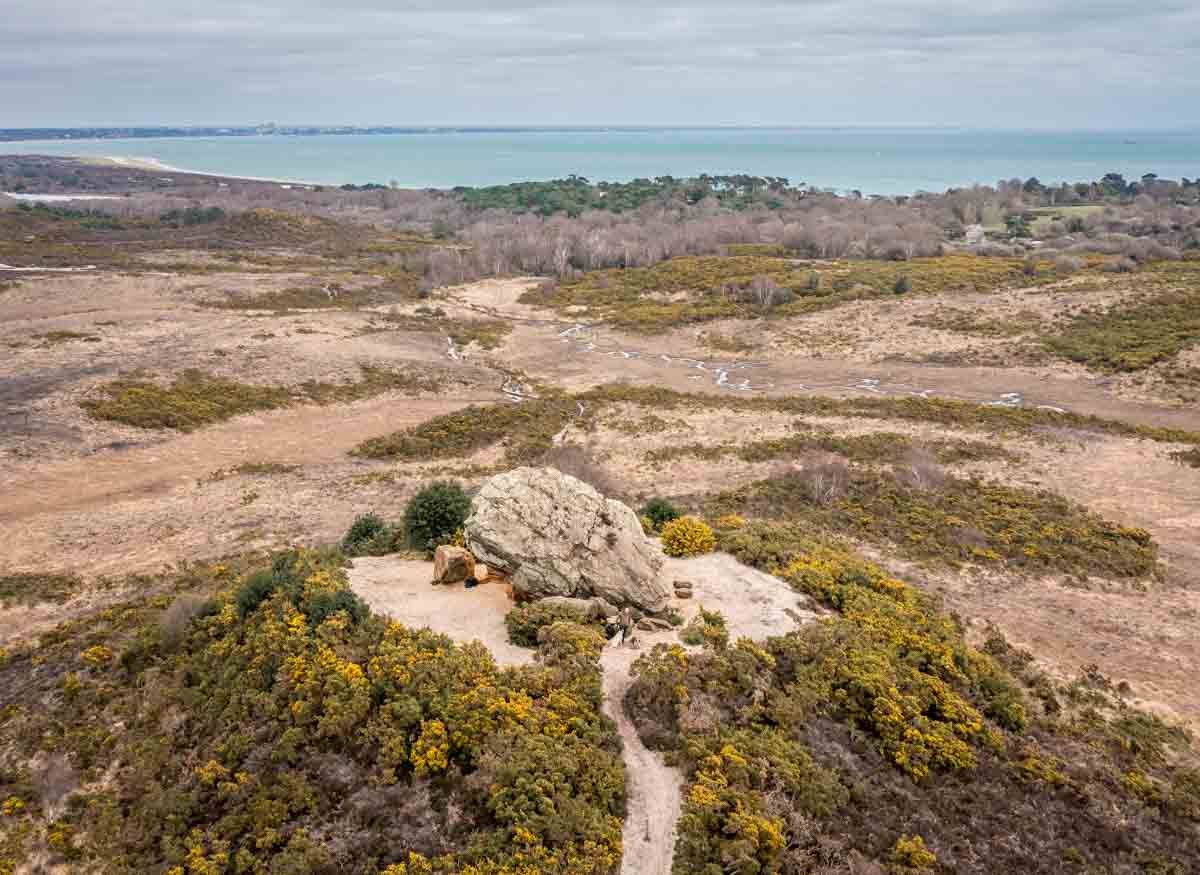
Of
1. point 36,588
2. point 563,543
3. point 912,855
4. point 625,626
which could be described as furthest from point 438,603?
point 36,588

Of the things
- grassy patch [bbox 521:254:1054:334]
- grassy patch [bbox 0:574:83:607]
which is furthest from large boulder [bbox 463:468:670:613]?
grassy patch [bbox 521:254:1054:334]

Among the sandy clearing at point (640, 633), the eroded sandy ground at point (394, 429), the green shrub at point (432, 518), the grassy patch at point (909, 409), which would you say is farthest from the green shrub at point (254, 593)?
the grassy patch at point (909, 409)

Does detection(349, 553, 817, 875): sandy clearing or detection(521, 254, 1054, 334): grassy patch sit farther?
detection(521, 254, 1054, 334): grassy patch

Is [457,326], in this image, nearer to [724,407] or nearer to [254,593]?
[724,407]

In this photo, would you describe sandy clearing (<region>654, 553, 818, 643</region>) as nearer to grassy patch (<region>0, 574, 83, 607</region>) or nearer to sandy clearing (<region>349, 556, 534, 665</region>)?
sandy clearing (<region>349, 556, 534, 665</region>)

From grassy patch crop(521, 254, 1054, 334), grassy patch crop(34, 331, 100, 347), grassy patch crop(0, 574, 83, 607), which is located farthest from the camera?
grassy patch crop(521, 254, 1054, 334)
